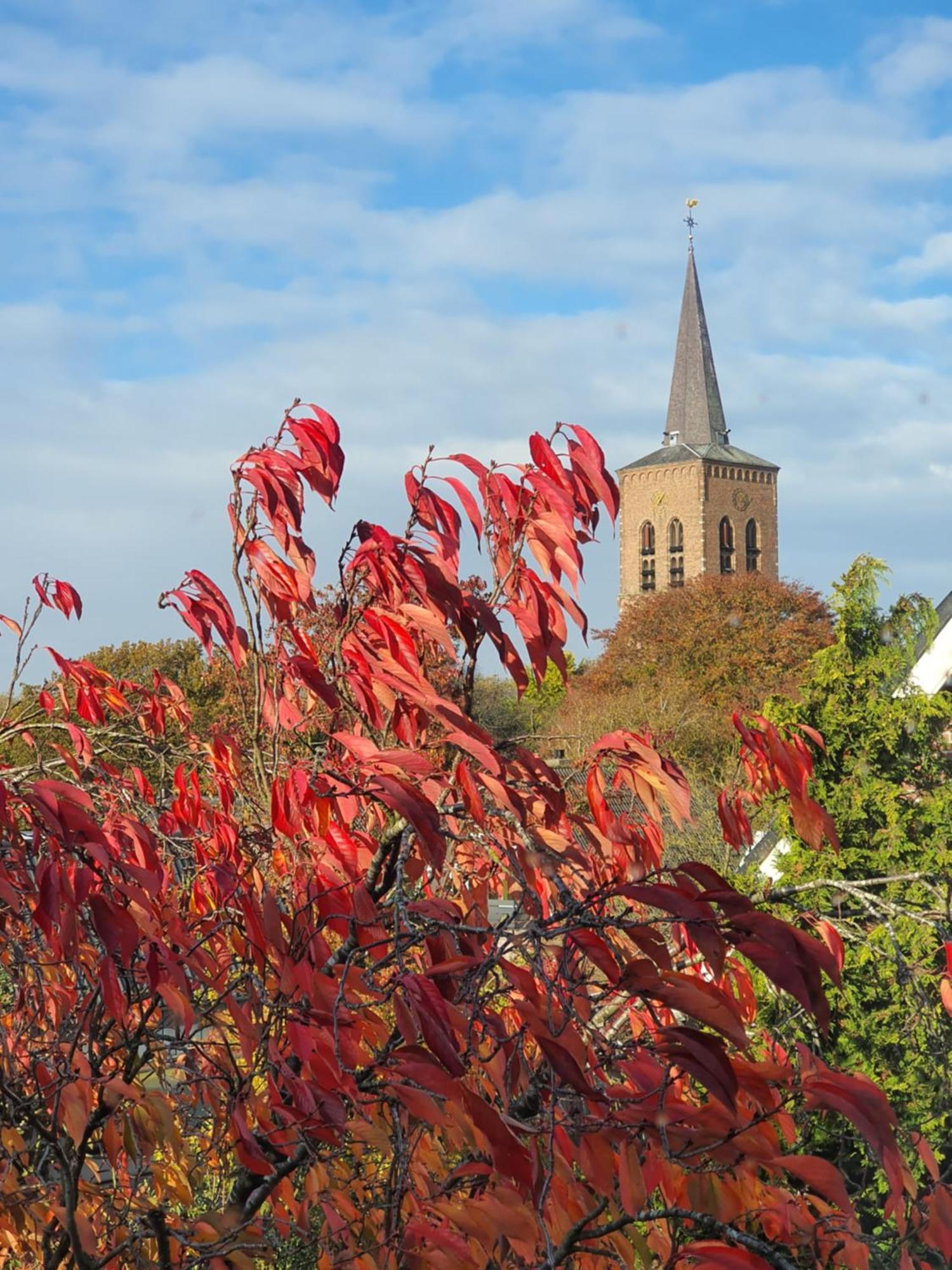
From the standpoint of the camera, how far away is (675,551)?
90.1 meters

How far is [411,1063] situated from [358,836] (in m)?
1.74

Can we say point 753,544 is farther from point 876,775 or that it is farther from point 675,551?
point 876,775

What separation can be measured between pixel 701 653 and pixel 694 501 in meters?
40.3

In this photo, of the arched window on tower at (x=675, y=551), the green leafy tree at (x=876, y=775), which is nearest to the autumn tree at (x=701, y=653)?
the green leafy tree at (x=876, y=775)

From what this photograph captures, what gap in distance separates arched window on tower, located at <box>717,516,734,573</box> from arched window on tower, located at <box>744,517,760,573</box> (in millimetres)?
1242

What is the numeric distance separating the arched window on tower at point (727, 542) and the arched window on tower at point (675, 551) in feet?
8.74

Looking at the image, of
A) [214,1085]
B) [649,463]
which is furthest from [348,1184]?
[649,463]

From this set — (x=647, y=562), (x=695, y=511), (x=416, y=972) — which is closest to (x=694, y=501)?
(x=695, y=511)

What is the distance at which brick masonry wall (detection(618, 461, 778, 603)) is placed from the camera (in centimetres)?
8838

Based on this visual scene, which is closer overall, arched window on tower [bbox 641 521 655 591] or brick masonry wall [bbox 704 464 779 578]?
brick masonry wall [bbox 704 464 779 578]

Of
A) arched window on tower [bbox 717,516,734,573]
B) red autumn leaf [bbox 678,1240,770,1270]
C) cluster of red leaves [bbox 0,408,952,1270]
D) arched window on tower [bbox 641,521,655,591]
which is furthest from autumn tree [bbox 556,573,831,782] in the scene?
red autumn leaf [bbox 678,1240,770,1270]

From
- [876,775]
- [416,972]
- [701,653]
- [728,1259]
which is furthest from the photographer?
[701,653]

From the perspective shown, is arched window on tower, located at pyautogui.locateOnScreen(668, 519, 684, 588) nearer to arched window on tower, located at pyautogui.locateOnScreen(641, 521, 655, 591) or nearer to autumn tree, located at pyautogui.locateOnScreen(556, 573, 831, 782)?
arched window on tower, located at pyautogui.locateOnScreen(641, 521, 655, 591)

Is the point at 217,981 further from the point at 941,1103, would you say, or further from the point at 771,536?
the point at 771,536
